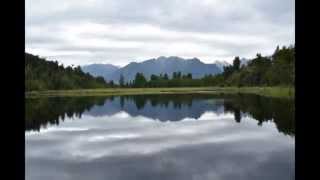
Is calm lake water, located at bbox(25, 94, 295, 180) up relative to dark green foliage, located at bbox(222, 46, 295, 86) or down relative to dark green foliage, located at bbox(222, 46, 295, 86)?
down

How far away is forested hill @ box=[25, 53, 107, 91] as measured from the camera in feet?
96.4

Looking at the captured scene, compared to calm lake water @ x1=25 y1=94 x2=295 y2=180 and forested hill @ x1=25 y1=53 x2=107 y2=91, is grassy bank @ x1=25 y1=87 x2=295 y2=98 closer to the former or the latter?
forested hill @ x1=25 y1=53 x2=107 y2=91

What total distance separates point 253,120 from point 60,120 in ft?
26.4

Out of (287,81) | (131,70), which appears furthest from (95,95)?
(131,70)

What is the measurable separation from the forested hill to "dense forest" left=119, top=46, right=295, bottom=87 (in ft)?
36.5

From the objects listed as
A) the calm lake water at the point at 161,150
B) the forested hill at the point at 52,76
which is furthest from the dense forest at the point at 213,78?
the calm lake water at the point at 161,150

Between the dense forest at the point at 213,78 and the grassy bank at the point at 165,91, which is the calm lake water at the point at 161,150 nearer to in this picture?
the grassy bank at the point at 165,91

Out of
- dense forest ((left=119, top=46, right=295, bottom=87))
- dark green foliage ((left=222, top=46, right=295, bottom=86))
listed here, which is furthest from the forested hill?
dark green foliage ((left=222, top=46, right=295, bottom=86))

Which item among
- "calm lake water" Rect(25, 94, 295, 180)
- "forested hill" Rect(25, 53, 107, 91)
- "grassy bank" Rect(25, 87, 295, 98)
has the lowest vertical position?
"calm lake water" Rect(25, 94, 295, 180)

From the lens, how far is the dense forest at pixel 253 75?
30.9 m
